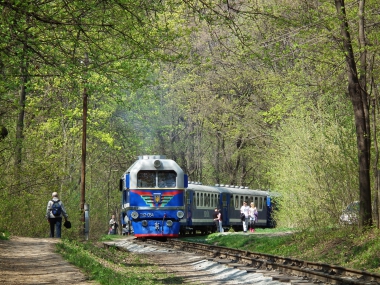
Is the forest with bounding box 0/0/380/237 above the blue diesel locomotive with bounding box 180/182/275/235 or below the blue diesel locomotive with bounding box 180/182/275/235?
above

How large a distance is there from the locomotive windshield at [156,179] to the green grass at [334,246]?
5.65m

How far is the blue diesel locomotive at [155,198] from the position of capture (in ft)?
96.3

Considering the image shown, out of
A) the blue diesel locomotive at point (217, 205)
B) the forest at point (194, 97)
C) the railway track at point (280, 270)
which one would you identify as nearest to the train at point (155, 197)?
the forest at point (194, 97)

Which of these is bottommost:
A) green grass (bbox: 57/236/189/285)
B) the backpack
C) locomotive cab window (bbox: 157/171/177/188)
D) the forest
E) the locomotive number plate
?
green grass (bbox: 57/236/189/285)

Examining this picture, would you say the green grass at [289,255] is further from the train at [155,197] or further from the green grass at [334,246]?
the train at [155,197]

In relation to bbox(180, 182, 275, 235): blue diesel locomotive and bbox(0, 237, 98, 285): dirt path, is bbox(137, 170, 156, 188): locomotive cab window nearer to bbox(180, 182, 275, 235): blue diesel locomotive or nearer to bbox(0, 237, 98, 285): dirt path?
bbox(180, 182, 275, 235): blue diesel locomotive

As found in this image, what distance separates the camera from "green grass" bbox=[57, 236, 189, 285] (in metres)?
13.3

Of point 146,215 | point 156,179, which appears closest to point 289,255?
point 146,215

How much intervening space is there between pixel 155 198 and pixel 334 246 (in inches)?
435

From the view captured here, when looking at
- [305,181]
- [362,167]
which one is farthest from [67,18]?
[305,181]

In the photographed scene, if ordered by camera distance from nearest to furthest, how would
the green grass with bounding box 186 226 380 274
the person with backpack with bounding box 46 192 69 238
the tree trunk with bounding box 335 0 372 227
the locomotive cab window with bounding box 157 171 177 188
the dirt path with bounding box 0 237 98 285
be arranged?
1. the dirt path with bounding box 0 237 98 285
2. the green grass with bounding box 186 226 380 274
3. the tree trunk with bounding box 335 0 372 227
4. the person with backpack with bounding box 46 192 69 238
5. the locomotive cab window with bounding box 157 171 177 188

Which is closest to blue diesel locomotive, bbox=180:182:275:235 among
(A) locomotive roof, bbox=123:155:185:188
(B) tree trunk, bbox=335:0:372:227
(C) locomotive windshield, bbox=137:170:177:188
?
(A) locomotive roof, bbox=123:155:185:188

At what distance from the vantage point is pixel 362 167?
20.4 metres

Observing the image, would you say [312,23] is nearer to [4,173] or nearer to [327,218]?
[327,218]
